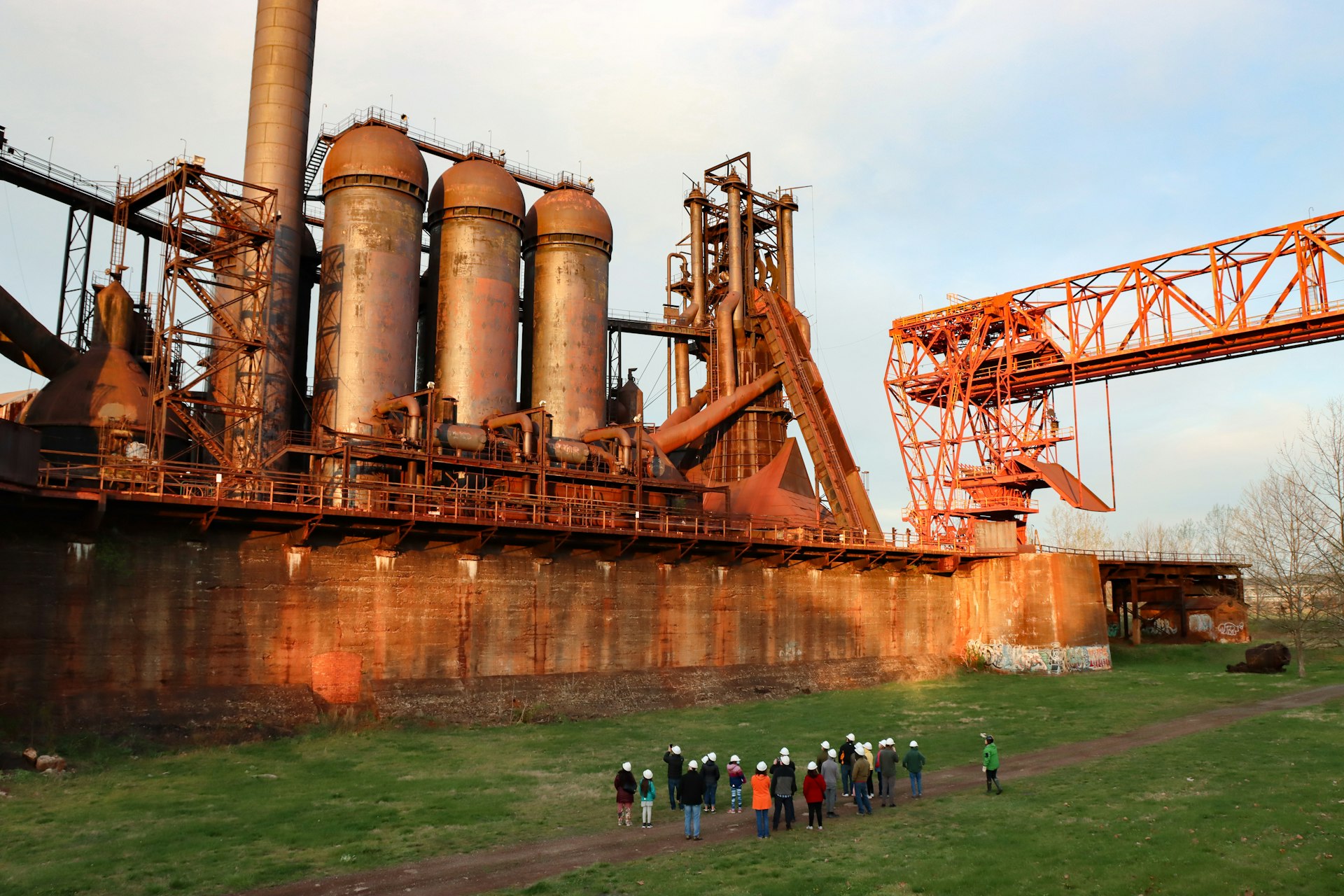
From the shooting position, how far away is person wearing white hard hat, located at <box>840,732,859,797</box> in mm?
22391

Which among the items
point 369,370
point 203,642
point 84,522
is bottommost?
point 203,642

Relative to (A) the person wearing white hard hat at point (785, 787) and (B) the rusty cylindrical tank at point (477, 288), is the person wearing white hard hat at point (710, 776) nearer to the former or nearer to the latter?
(A) the person wearing white hard hat at point (785, 787)

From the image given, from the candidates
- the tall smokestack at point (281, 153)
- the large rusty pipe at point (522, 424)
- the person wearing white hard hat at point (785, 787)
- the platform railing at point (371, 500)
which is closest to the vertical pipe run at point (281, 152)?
the tall smokestack at point (281, 153)

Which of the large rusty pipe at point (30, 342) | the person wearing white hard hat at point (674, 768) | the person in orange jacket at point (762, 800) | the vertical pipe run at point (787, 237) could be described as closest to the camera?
the person in orange jacket at point (762, 800)

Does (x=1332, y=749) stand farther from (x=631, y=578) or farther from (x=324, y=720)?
(x=324, y=720)

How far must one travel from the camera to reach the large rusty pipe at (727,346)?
6556 centimetres

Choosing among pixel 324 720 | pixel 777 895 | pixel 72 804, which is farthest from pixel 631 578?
pixel 777 895

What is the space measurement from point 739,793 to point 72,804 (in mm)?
15444

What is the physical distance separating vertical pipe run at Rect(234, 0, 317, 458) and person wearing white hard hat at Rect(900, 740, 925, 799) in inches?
1298

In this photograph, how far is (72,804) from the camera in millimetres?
22297

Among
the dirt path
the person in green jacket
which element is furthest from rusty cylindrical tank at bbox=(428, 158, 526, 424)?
the person in green jacket

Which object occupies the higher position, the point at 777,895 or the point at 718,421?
the point at 718,421

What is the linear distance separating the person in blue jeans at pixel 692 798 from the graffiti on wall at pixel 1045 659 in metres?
38.5

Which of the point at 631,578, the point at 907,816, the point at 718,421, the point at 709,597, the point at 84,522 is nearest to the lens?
the point at 907,816
